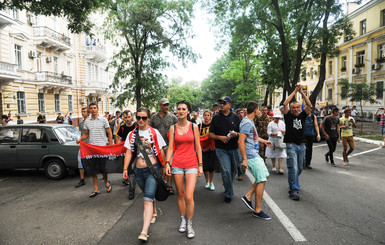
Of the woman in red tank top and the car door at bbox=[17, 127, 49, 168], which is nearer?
the woman in red tank top

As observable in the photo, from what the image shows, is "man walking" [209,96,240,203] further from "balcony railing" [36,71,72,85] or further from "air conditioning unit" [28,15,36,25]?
"air conditioning unit" [28,15,36,25]

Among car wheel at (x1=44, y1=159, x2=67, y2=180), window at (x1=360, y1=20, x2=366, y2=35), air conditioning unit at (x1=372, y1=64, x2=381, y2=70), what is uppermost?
window at (x1=360, y1=20, x2=366, y2=35)

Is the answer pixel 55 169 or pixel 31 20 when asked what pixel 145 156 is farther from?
pixel 31 20

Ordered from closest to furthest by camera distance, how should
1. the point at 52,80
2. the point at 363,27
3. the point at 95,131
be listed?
the point at 95,131
the point at 52,80
the point at 363,27

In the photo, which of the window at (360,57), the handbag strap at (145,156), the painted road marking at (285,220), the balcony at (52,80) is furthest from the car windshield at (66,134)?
the window at (360,57)

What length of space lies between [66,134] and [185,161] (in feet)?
17.7

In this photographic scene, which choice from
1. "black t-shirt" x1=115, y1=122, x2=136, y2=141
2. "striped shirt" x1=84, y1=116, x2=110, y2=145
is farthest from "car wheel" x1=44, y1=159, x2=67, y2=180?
"black t-shirt" x1=115, y1=122, x2=136, y2=141

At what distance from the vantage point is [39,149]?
749 cm

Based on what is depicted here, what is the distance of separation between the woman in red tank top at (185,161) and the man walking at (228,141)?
1213 millimetres

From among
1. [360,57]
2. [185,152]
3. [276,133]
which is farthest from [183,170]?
[360,57]

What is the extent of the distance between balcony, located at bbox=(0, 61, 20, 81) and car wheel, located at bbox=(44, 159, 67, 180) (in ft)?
47.9

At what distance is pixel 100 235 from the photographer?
395cm

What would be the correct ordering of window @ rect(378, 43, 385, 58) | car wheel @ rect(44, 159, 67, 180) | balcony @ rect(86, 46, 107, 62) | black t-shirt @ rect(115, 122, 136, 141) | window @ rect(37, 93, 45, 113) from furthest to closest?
balcony @ rect(86, 46, 107, 62) < window @ rect(378, 43, 385, 58) < window @ rect(37, 93, 45, 113) < car wheel @ rect(44, 159, 67, 180) < black t-shirt @ rect(115, 122, 136, 141)

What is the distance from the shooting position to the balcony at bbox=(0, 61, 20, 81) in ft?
61.1
